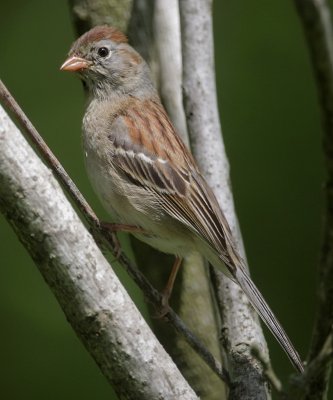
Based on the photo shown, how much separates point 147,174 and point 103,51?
687mm

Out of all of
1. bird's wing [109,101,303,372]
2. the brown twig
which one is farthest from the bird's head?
the brown twig

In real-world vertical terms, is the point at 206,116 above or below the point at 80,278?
above

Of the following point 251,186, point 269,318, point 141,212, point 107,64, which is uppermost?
point 107,64

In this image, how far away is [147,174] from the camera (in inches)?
135

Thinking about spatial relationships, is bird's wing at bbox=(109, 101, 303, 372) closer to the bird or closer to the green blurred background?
the bird

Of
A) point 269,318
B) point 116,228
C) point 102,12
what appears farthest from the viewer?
point 102,12

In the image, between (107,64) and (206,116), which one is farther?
(107,64)

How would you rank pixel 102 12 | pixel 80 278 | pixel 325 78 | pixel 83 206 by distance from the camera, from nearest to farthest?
1. pixel 325 78
2. pixel 80 278
3. pixel 83 206
4. pixel 102 12

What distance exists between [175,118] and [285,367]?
4.28 feet

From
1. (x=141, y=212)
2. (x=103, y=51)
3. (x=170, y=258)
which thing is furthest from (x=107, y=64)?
(x=170, y=258)

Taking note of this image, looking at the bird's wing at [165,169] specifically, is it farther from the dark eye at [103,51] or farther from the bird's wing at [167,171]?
the dark eye at [103,51]

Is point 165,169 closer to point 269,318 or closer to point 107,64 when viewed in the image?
point 107,64

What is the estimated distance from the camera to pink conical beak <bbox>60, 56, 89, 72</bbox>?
373 centimetres

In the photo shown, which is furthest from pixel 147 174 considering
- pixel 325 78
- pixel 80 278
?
pixel 325 78
